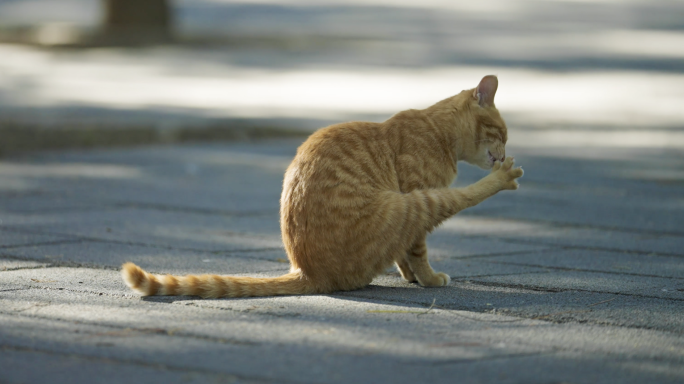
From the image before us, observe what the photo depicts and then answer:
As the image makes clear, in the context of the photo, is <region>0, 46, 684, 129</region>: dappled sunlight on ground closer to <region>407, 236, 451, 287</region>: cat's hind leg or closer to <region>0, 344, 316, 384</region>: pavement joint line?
<region>407, 236, 451, 287</region>: cat's hind leg

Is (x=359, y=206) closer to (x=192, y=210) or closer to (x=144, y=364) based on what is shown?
(x=144, y=364)

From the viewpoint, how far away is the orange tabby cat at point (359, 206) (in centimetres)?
481

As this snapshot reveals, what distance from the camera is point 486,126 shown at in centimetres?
537

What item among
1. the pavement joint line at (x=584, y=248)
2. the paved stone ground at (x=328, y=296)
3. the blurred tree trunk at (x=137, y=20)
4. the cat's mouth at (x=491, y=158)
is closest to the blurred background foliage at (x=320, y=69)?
the blurred tree trunk at (x=137, y=20)

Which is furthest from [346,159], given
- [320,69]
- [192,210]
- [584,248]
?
[320,69]

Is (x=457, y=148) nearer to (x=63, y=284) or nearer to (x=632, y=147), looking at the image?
(x=63, y=284)

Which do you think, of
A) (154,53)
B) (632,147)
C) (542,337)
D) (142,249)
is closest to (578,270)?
(542,337)

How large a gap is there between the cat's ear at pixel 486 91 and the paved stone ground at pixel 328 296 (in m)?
0.97

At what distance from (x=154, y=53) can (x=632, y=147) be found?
38.9ft

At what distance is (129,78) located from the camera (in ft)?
54.5

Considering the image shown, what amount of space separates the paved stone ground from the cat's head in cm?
68

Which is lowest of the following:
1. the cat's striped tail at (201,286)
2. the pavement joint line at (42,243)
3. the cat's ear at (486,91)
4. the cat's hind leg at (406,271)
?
the pavement joint line at (42,243)

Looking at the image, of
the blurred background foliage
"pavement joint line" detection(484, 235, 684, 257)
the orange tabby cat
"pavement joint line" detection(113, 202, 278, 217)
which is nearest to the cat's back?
the orange tabby cat

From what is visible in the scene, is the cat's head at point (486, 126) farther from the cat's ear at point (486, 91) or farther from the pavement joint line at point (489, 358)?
the pavement joint line at point (489, 358)
